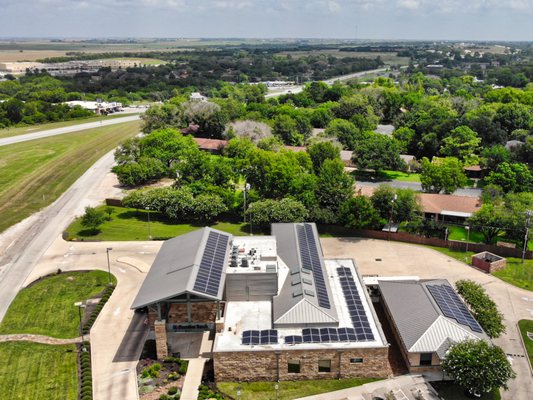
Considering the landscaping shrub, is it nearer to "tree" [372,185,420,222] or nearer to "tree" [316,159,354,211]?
"tree" [372,185,420,222]

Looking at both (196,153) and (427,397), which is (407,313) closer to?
(427,397)

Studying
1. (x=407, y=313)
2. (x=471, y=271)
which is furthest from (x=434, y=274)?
(x=407, y=313)

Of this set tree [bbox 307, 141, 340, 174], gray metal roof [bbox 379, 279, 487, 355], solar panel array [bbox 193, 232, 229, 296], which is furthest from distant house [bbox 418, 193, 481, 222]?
solar panel array [bbox 193, 232, 229, 296]

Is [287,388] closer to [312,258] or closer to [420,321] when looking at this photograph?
[420,321]

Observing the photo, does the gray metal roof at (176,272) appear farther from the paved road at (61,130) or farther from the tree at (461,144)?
the paved road at (61,130)

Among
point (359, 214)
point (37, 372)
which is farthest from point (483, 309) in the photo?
point (37, 372)
